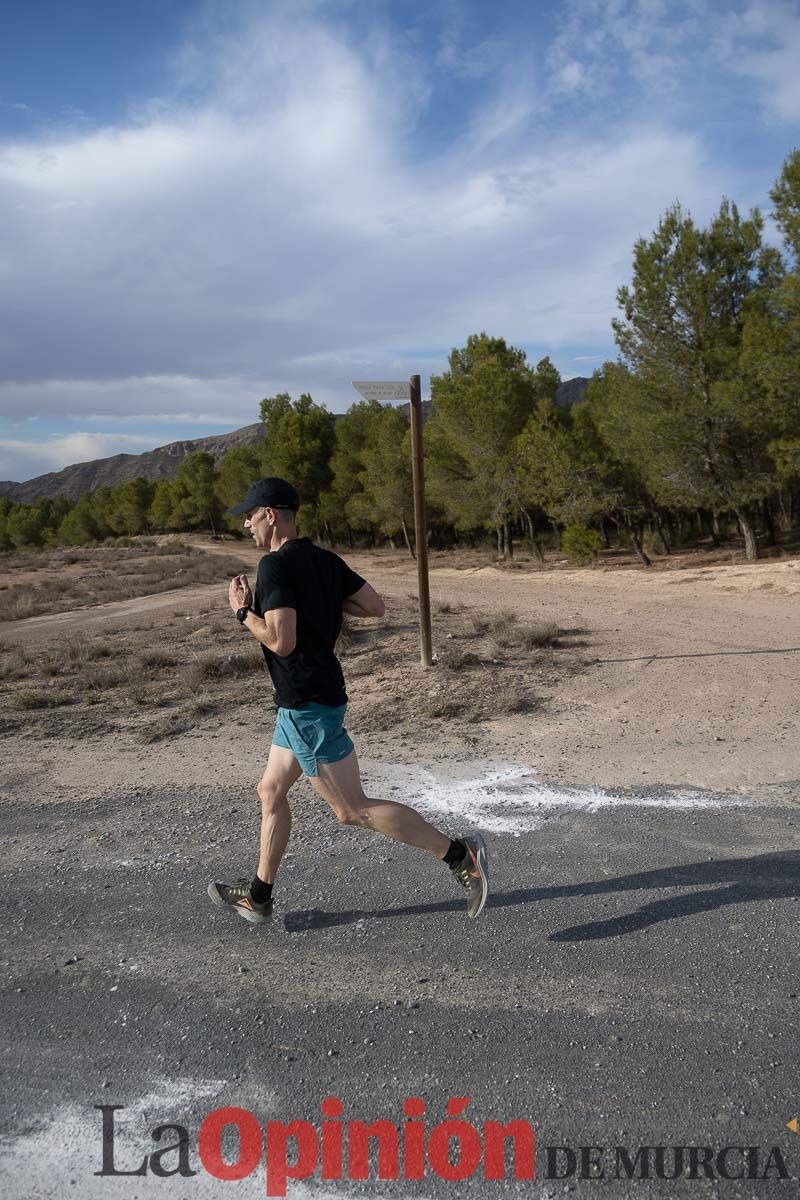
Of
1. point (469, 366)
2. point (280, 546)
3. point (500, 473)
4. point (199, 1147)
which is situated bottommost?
point (199, 1147)

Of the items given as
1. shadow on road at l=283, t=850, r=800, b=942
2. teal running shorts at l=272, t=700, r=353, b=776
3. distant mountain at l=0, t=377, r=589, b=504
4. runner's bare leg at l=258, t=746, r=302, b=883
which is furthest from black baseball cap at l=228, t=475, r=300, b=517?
distant mountain at l=0, t=377, r=589, b=504

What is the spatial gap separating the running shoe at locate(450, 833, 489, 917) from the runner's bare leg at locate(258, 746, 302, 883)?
761mm

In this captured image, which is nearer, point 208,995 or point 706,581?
point 208,995

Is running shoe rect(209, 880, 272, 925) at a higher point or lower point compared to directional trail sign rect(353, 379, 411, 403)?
lower

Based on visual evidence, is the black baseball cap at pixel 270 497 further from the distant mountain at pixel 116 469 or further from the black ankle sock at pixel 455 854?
the distant mountain at pixel 116 469

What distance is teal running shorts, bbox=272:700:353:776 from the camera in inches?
129

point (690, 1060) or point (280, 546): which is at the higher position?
point (280, 546)

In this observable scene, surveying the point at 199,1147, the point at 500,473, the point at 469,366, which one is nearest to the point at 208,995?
the point at 199,1147

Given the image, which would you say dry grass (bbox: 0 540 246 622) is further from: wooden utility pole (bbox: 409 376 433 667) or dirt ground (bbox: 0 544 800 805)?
wooden utility pole (bbox: 409 376 433 667)

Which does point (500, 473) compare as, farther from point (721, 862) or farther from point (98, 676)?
point (721, 862)

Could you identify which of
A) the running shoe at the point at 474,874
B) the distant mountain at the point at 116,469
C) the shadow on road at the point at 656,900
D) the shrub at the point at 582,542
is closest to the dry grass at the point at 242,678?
the shadow on road at the point at 656,900

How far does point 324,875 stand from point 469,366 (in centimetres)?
2795

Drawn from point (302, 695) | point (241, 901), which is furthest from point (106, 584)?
point (302, 695)

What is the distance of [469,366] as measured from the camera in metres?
29.8
